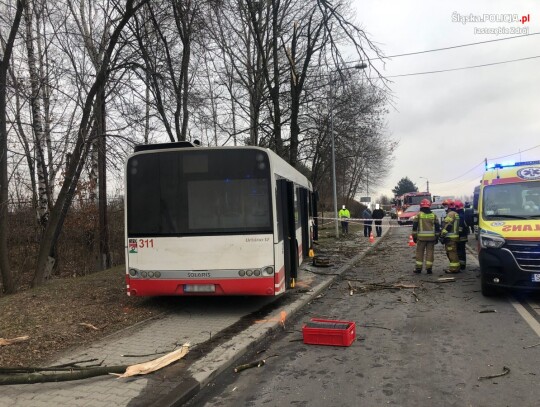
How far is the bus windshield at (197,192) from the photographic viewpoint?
24.3 ft

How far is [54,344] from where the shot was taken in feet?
19.4

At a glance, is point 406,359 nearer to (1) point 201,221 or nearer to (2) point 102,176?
(1) point 201,221

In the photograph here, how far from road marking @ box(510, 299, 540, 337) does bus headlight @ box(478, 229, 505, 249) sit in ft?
3.42

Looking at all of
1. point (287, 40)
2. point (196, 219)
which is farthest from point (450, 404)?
point (287, 40)

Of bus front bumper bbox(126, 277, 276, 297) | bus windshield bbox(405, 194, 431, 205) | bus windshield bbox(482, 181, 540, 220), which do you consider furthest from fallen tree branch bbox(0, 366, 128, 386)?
bus windshield bbox(405, 194, 431, 205)

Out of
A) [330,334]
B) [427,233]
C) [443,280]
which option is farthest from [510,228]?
[330,334]

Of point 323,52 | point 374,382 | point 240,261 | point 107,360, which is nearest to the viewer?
point 374,382

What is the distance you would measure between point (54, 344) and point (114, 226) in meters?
Answer: 12.7

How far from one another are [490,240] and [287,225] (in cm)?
360

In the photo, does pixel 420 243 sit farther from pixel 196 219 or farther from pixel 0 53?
pixel 0 53

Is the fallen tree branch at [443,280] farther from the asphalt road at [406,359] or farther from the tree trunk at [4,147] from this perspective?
the tree trunk at [4,147]

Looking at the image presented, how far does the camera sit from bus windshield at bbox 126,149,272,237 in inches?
291

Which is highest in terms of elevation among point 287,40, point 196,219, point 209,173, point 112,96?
point 287,40

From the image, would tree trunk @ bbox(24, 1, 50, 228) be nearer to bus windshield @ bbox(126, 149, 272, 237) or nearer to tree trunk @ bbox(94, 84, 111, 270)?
tree trunk @ bbox(94, 84, 111, 270)
